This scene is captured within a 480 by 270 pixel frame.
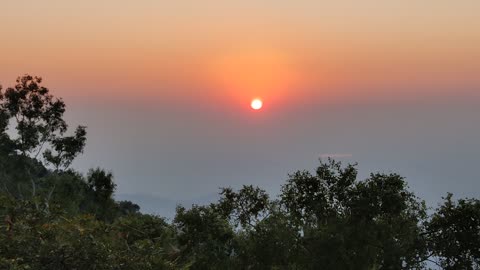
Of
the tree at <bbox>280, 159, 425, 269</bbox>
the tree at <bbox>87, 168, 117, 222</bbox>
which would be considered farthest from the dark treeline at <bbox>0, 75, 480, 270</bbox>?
the tree at <bbox>87, 168, 117, 222</bbox>

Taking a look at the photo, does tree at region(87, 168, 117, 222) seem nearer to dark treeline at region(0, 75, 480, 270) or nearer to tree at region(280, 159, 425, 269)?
dark treeline at region(0, 75, 480, 270)

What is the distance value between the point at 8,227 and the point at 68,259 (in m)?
2.40

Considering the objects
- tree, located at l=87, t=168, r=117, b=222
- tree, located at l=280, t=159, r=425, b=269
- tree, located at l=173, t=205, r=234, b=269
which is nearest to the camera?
tree, located at l=173, t=205, r=234, b=269

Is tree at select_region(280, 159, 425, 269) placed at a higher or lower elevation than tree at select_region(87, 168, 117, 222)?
lower

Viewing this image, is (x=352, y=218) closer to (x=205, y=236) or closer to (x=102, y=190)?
(x=205, y=236)

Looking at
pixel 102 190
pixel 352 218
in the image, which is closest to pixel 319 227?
pixel 352 218

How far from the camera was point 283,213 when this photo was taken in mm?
24484

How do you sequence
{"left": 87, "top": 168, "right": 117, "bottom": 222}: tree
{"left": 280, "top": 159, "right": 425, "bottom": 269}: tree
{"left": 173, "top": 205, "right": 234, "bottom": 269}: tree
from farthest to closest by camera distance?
{"left": 87, "top": 168, "right": 117, "bottom": 222}: tree
{"left": 280, "top": 159, "right": 425, "bottom": 269}: tree
{"left": 173, "top": 205, "right": 234, "bottom": 269}: tree

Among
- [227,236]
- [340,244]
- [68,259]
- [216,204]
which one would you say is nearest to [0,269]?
[68,259]

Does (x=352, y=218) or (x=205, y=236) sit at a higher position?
(x=352, y=218)

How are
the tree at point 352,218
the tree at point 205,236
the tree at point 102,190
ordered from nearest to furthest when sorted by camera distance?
the tree at point 205,236
the tree at point 352,218
the tree at point 102,190

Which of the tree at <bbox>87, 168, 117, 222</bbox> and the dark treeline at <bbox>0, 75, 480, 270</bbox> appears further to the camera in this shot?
the tree at <bbox>87, 168, 117, 222</bbox>

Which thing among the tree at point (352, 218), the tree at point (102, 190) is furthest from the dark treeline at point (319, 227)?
the tree at point (102, 190)

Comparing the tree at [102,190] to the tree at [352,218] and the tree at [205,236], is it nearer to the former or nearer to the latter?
the tree at [205,236]
